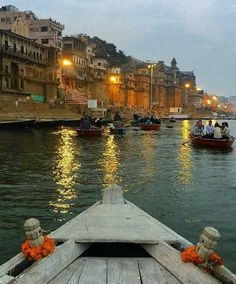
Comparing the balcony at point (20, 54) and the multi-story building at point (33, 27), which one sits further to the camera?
the multi-story building at point (33, 27)

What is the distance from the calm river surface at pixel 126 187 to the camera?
10.6 meters

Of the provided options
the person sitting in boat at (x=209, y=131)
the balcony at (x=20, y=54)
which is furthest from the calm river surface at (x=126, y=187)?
the balcony at (x=20, y=54)

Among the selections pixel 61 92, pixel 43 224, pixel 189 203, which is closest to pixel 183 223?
pixel 189 203

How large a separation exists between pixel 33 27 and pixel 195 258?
283ft

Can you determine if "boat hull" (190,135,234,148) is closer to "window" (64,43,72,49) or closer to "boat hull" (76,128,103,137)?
"boat hull" (76,128,103,137)

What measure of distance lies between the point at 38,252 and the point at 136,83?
129980mm

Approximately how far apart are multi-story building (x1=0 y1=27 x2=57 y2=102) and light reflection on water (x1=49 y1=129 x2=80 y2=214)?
132 feet

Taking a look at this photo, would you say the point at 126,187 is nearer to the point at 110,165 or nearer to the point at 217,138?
the point at 110,165

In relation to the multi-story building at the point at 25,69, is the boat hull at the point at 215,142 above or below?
below

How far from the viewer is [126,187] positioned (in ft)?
50.5

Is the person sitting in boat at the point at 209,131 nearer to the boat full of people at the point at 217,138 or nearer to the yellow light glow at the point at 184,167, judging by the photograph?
the boat full of people at the point at 217,138

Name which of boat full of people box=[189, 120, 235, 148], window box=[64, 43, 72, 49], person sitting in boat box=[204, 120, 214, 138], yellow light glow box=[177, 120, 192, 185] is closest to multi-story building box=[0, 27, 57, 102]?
window box=[64, 43, 72, 49]

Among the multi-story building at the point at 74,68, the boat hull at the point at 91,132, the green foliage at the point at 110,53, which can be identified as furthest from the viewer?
the green foliage at the point at 110,53

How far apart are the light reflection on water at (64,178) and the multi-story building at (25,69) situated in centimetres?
4017
